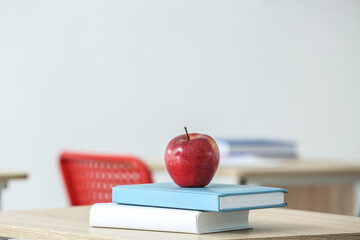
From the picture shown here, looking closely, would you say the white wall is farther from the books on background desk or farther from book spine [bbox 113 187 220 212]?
book spine [bbox 113 187 220 212]

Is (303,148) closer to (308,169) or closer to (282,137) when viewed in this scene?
(282,137)

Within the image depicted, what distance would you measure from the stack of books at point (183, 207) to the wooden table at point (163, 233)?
17 millimetres

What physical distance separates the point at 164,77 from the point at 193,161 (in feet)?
10.6

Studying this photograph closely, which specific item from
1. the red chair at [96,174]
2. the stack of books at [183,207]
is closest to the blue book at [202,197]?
the stack of books at [183,207]

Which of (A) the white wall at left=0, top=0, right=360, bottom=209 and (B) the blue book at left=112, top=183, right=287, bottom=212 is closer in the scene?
(B) the blue book at left=112, top=183, right=287, bottom=212

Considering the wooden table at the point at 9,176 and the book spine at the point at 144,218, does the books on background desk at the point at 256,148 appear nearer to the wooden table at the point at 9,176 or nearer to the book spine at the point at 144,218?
the wooden table at the point at 9,176

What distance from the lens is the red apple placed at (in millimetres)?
1186

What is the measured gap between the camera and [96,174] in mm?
2160

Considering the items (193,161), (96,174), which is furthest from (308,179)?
(193,161)

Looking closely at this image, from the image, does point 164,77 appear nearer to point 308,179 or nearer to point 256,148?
point 256,148

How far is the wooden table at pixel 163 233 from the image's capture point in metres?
1.10

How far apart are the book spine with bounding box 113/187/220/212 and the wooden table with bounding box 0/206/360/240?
0.05m

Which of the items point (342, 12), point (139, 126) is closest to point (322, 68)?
point (342, 12)

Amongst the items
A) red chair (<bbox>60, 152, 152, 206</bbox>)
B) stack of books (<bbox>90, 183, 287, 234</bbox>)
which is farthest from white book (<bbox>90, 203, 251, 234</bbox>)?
red chair (<bbox>60, 152, 152, 206</bbox>)
